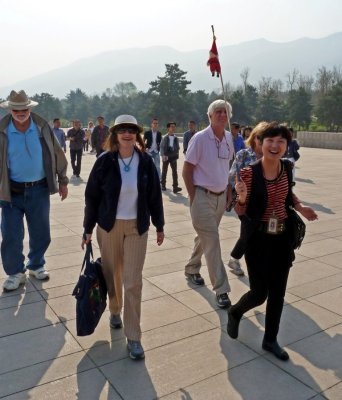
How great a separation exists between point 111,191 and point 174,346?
1292 mm

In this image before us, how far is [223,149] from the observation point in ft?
13.7

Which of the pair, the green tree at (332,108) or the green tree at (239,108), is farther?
the green tree at (239,108)

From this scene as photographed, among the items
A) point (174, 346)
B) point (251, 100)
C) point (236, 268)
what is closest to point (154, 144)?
point (236, 268)

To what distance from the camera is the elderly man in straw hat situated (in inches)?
168

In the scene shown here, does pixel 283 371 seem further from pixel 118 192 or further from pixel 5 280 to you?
pixel 5 280

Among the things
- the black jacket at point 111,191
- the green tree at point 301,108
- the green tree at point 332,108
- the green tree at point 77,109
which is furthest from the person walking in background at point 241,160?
the green tree at point 77,109

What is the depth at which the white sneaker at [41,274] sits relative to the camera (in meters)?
4.60

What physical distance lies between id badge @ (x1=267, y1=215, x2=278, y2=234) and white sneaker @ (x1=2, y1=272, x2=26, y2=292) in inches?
107

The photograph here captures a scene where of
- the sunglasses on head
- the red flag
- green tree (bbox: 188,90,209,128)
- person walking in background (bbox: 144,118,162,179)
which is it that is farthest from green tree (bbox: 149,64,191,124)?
the sunglasses on head

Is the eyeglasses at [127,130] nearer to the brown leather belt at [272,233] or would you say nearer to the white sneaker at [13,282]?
the brown leather belt at [272,233]

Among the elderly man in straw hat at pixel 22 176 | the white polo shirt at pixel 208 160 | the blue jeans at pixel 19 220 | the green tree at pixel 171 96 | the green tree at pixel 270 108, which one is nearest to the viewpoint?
the white polo shirt at pixel 208 160

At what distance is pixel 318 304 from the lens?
13.3 feet

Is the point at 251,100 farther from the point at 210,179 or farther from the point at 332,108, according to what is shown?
the point at 210,179

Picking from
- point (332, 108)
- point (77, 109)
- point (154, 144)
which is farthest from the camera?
point (77, 109)
